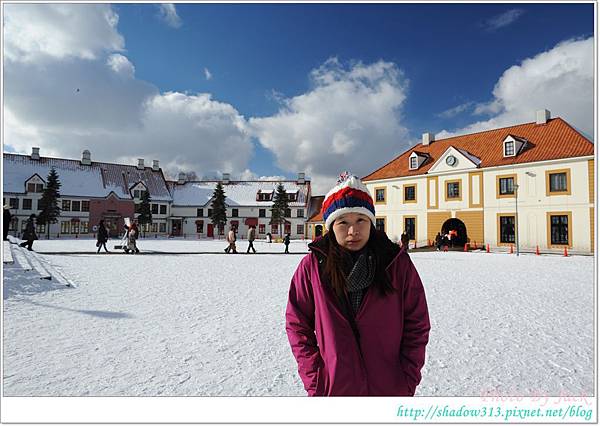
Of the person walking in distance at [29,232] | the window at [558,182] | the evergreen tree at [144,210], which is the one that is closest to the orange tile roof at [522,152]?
the window at [558,182]

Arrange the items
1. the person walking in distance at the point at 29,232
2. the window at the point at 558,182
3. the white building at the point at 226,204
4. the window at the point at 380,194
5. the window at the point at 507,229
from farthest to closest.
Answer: the white building at the point at 226,204 → the window at the point at 507,229 → the window at the point at 380,194 → the window at the point at 558,182 → the person walking in distance at the point at 29,232

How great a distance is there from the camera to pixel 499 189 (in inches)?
429

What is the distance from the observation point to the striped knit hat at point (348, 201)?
1.26 m

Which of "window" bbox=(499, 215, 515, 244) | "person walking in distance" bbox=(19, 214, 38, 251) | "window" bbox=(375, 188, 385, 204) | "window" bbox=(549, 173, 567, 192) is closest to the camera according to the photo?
"person walking in distance" bbox=(19, 214, 38, 251)

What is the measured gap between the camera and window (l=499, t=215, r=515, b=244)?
1059 centimetres

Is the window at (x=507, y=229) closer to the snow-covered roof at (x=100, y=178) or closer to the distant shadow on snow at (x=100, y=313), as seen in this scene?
the distant shadow on snow at (x=100, y=313)

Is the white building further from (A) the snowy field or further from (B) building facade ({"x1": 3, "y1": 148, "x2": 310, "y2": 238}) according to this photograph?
(A) the snowy field

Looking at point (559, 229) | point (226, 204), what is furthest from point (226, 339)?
point (226, 204)

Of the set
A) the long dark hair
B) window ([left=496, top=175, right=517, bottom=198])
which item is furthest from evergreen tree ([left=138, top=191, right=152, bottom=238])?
the long dark hair

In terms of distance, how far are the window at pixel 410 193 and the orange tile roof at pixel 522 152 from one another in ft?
1.61

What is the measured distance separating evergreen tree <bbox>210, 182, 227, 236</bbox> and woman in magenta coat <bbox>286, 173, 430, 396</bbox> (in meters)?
24.3

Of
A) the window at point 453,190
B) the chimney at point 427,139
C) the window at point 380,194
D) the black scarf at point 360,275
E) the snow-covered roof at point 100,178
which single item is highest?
the chimney at point 427,139

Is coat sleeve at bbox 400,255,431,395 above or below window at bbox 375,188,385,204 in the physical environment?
below
